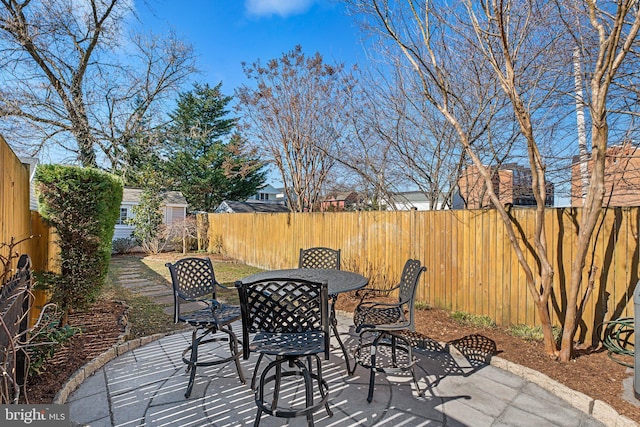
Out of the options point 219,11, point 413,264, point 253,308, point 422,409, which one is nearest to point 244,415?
point 253,308

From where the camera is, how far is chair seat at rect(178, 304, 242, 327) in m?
2.67

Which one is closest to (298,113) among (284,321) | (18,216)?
(18,216)

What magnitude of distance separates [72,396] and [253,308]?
64.7 inches

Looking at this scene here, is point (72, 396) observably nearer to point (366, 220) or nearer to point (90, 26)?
point (366, 220)

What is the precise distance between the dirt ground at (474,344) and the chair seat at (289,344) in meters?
1.59

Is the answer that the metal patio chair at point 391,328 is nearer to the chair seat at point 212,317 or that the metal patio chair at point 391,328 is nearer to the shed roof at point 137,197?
the chair seat at point 212,317

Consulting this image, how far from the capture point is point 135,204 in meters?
14.2

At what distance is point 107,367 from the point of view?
2947 millimetres

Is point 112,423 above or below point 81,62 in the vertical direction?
below

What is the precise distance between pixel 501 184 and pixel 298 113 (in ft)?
15.9

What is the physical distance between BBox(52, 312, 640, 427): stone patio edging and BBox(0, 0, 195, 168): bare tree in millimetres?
10715

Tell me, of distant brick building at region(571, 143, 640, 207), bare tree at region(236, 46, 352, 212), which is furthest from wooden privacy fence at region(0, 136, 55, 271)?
bare tree at region(236, 46, 352, 212)
